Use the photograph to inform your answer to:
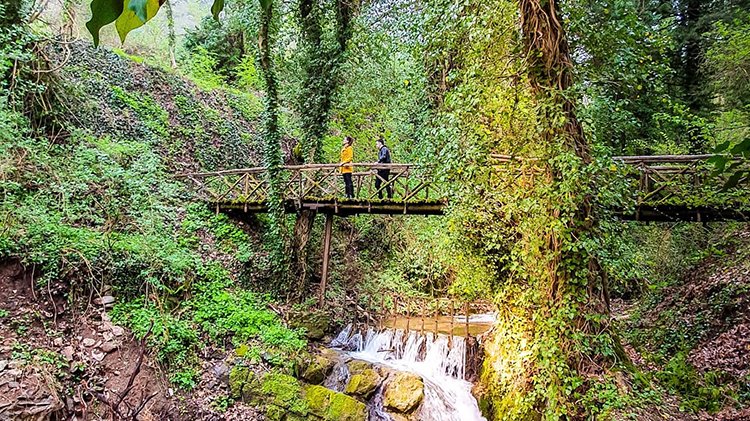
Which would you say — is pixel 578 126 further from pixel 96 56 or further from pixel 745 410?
pixel 96 56

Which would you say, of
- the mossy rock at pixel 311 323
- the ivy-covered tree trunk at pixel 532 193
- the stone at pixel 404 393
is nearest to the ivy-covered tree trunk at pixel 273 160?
the mossy rock at pixel 311 323

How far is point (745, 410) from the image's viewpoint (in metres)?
5.32

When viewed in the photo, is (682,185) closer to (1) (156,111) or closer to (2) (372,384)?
(2) (372,384)

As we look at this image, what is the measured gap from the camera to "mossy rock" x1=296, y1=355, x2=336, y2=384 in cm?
763

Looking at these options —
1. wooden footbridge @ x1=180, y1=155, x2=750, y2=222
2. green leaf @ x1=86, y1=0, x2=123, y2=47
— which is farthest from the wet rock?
green leaf @ x1=86, y1=0, x2=123, y2=47

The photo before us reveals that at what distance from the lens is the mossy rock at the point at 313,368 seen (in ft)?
25.0

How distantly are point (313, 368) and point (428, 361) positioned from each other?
233 centimetres

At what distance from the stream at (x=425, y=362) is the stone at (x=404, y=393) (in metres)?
0.12

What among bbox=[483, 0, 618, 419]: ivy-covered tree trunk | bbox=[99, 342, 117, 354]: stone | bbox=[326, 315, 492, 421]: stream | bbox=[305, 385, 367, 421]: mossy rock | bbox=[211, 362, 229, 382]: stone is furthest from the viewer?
bbox=[326, 315, 492, 421]: stream

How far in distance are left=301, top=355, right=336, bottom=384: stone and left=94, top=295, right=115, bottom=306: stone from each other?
3.23 metres

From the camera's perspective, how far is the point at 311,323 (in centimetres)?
935

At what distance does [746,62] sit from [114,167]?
13.1 meters

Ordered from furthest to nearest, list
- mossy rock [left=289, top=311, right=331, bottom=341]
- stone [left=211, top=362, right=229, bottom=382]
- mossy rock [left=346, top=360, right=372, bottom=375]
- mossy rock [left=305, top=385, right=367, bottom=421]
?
1. mossy rock [left=289, top=311, right=331, bottom=341]
2. mossy rock [left=346, top=360, right=372, bottom=375]
3. stone [left=211, top=362, right=229, bottom=382]
4. mossy rock [left=305, top=385, right=367, bottom=421]

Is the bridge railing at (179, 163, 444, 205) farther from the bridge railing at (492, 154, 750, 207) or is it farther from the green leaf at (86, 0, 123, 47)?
the green leaf at (86, 0, 123, 47)
